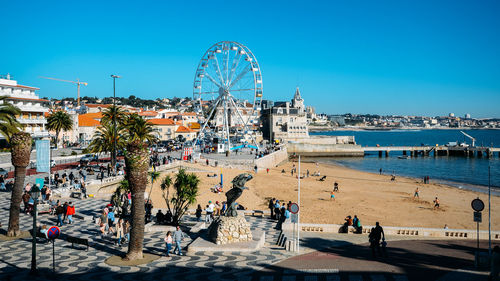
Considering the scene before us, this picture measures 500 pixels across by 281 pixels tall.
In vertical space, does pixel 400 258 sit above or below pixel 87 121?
below

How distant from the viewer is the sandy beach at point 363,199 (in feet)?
77.7

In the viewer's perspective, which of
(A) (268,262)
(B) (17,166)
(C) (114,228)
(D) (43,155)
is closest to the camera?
(A) (268,262)

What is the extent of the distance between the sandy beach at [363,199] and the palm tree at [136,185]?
11.9 metres

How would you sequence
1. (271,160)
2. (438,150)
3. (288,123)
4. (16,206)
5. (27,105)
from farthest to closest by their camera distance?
(288,123) → (438,150) → (271,160) → (27,105) → (16,206)

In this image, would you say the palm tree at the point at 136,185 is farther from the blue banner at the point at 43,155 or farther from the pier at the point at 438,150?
the pier at the point at 438,150

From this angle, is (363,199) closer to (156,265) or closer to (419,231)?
(419,231)

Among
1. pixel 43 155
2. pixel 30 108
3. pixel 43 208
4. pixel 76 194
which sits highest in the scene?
pixel 30 108

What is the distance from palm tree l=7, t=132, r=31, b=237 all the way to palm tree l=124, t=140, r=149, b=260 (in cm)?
620

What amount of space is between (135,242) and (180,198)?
16.2 ft

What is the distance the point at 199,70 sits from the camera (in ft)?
171

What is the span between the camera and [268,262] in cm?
1255

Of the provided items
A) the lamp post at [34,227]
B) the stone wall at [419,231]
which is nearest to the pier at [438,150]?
the stone wall at [419,231]

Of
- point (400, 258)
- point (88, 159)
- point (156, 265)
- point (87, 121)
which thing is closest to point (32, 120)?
point (88, 159)

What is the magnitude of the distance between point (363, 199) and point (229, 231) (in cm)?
1942
